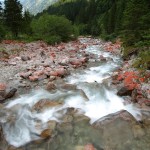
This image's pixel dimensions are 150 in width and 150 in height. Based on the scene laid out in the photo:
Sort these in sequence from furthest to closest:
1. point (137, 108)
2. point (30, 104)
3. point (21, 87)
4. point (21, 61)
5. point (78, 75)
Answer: point (21, 61)
point (78, 75)
point (21, 87)
point (30, 104)
point (137, 108)

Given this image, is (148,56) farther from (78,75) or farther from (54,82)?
(54,82)

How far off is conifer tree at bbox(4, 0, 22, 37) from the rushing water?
78.8 ft

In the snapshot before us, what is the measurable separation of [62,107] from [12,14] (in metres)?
28.2

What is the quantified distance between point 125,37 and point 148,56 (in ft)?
19.0

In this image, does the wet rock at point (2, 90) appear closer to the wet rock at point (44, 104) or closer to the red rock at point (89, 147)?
the wet rock at point (44, 104)

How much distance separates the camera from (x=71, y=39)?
4009 cm

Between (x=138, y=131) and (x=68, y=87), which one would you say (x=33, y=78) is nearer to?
(x=68, y=87)

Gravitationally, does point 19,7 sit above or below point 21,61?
above

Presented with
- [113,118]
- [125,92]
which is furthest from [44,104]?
[125,92]

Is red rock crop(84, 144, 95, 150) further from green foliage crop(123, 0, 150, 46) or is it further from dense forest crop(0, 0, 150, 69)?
green foliage crop(123, 0, 150, 46)

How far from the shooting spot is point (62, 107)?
31.7 ft

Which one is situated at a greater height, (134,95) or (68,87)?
(134,95)

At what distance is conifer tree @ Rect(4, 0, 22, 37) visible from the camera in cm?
3331

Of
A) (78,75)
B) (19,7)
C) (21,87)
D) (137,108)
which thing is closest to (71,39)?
(19,7)
